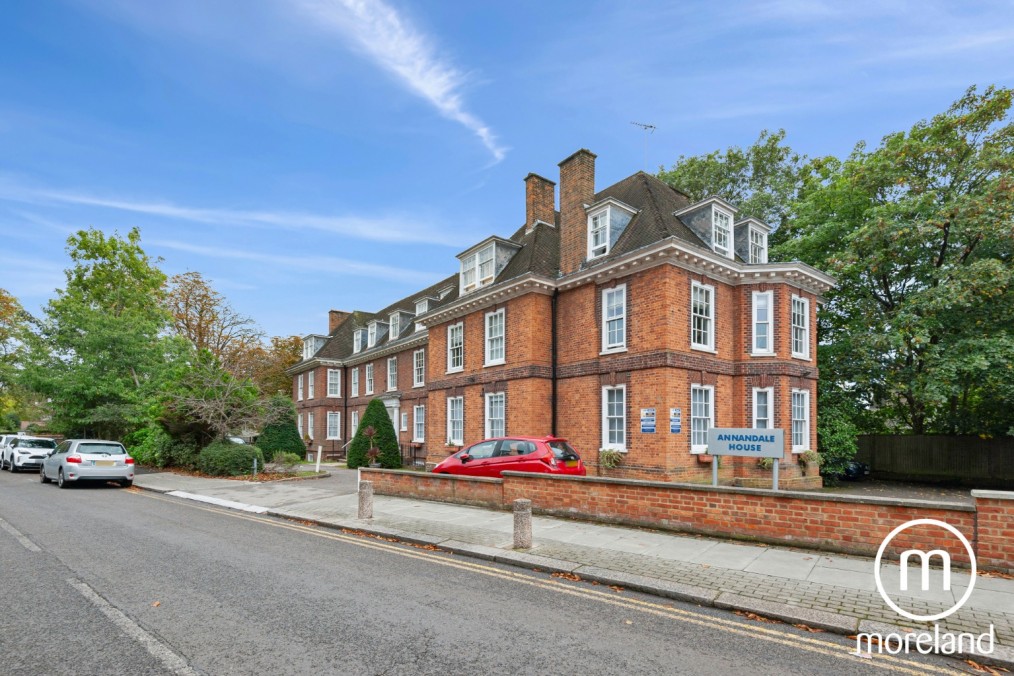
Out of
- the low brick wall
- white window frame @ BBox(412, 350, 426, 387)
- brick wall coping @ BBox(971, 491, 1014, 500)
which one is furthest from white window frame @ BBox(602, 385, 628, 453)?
white window frame @ BBox(412, 350, 426, 387)

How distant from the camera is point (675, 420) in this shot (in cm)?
1636

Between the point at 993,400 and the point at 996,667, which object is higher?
the point at 993,400

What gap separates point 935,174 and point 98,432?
44202 mm

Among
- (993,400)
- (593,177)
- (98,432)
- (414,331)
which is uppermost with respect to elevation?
(593,177)

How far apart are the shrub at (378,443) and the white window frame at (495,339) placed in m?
8.56

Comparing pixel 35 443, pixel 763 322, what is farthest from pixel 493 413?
pixel 35 443

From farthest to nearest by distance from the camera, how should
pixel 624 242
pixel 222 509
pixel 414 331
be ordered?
1. pixel 414 331
2. pixel 624 242
3. pixel 222 509

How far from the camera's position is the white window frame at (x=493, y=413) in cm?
2069

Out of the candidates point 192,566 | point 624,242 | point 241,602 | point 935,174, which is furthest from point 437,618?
point 935,174

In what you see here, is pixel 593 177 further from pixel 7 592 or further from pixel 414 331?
pixel 7 592

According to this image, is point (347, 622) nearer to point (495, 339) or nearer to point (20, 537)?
point (20, 537)

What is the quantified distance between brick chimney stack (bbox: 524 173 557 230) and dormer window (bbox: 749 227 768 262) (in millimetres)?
8327

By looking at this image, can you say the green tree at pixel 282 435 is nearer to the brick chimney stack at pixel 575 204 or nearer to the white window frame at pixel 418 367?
the white window frame at pixel 418 367

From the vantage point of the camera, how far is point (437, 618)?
18.2 ft
